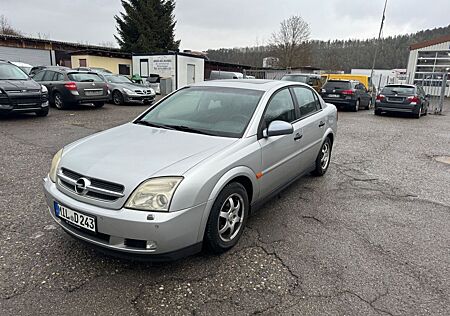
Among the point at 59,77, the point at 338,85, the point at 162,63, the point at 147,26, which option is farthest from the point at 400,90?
the point at 147,26

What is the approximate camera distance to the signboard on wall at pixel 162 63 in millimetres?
22594

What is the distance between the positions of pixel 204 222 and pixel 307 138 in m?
2.31

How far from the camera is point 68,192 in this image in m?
2.68

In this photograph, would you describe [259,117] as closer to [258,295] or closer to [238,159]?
[238,159]

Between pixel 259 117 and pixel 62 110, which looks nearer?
pixel 259 117

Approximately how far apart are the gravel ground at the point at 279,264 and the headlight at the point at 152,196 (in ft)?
2.14

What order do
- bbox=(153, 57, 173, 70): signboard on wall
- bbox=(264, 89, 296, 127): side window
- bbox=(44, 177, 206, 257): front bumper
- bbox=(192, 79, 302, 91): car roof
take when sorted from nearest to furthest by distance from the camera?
bbox=(44, 177, 206, 257): front bumper, bbox=(264, 89, 296, 127): side window, bbox=(192, 79, 302, 91): car roof, bbox=(153, 57, 173, 70): signboard on wall

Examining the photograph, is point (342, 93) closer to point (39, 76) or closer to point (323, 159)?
point (323, 159)

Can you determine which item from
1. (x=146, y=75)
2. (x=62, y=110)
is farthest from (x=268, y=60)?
(x=62, y=110)

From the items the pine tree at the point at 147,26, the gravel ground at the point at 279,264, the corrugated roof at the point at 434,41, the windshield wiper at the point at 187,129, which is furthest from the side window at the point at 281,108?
the corrugated roof at the point at 434,41

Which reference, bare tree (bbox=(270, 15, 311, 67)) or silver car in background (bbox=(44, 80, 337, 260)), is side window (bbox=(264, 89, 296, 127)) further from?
bare tree (bbox=(270, 15, 311, 67))

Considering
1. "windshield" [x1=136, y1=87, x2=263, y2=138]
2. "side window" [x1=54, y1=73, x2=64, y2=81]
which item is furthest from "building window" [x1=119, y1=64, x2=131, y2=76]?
"windshield" [x1=136, y1=87, x2=263, y2=138]

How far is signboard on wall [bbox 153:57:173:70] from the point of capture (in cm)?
2259

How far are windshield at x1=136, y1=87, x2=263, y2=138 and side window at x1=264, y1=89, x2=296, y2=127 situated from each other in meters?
0.18
